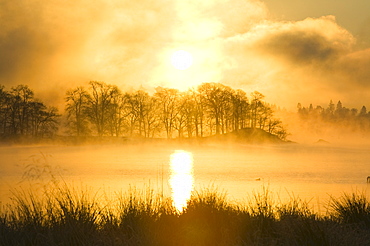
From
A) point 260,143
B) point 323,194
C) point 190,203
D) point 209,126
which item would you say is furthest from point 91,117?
point 190,203

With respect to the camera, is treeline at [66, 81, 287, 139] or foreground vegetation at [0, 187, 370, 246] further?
treeline at [66, 81, 287, 139]

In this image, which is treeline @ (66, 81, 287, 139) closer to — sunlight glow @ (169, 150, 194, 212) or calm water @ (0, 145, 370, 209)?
calm water @ (0, 145, 370, 209)

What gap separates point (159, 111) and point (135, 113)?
4131mm

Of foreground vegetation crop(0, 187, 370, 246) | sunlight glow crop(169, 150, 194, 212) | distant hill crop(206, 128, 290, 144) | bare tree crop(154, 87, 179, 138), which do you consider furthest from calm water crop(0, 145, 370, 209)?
distant hill crop(206, 128, 290, 144)

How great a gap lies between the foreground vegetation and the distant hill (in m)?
58.1

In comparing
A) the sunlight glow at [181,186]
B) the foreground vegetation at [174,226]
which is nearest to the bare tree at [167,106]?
the sunlight glow at [181,186]

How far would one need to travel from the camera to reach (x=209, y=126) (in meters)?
65.8

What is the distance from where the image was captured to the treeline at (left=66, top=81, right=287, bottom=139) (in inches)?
2242

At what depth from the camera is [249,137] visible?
248 feet

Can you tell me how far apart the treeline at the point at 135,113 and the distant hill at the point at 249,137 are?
1.26 meters

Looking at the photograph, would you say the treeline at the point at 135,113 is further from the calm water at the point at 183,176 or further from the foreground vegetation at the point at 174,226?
the foreground vegetation at the point at 174,226

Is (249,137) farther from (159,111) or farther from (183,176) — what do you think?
(183,176)

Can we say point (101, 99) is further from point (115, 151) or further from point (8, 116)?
point (8, 116)

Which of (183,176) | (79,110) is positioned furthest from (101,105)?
(183,176)
